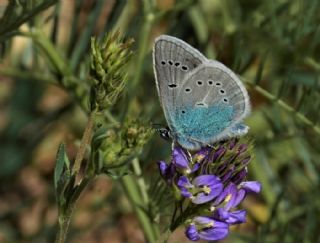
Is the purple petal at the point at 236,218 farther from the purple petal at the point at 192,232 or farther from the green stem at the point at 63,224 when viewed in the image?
the green stem at the point at 63,224

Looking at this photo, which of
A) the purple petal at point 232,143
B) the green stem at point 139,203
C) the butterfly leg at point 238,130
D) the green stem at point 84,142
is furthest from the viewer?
the green stem at point 139,203

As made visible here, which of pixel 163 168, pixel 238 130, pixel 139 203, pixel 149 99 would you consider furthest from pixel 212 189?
pixel 149 99

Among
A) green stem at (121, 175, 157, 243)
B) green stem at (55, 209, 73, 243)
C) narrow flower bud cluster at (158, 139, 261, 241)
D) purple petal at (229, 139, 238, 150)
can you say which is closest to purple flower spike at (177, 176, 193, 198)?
narrow flower bud cluster at (158, 139, 261, 241)

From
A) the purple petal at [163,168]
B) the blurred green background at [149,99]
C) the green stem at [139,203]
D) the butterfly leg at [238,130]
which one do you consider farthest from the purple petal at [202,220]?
the green stem at [139,203]

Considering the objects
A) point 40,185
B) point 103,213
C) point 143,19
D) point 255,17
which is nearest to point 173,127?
point 143,19

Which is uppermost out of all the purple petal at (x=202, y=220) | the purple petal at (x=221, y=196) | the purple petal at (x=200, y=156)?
the purple petal at (x=200, y=156)
